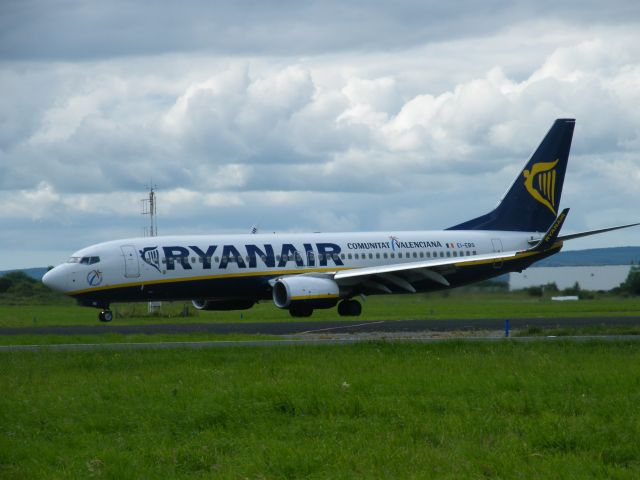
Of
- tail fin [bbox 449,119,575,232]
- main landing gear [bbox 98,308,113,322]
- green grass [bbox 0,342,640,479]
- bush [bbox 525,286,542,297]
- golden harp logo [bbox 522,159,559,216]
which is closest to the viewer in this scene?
green grass [bbox 0,342,640,479]

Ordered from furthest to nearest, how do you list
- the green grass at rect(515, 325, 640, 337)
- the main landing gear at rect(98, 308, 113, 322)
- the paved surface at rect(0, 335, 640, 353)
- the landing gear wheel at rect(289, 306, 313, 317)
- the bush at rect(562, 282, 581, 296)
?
1. the bush at rect(562, 282, 581, 296)
2. the main landing gear at rect(98, 308, 113, 322)
3. the landing gear wheel at rect(289, 306, 313, 317)
4. the green grass at rect(515, 325, 640, 337)
5. the paved surface at rect(0, 335, 640, 353)

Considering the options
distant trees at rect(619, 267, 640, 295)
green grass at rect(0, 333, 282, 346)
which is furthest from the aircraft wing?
distant trees at rect(619, 267, 640, 295)

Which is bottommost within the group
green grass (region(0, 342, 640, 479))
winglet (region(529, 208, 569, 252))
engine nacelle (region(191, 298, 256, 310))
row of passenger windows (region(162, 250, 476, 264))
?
green grass (region(0, 342, 640, 479))

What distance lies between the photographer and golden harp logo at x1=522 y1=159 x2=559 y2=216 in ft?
174

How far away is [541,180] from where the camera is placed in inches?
2096

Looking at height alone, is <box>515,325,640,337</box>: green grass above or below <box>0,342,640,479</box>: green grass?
above

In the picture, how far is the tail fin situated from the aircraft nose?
19362 mm

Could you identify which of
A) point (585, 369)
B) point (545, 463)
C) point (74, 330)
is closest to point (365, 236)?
point (74, 330)

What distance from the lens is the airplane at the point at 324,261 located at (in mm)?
43219

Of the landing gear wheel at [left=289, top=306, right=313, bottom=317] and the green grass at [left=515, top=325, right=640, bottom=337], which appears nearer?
the green grass at [left=515, top=325, right=640, bottom=337]

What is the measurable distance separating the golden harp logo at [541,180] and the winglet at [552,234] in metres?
A: 4.97

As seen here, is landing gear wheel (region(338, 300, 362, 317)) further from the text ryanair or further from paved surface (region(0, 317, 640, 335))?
paved surface (region(0, 317, 640, 335))

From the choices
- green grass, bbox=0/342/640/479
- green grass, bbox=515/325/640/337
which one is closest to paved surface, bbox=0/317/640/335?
green grass, bbox=515/325/640/337

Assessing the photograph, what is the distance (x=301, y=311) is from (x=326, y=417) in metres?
29.5
